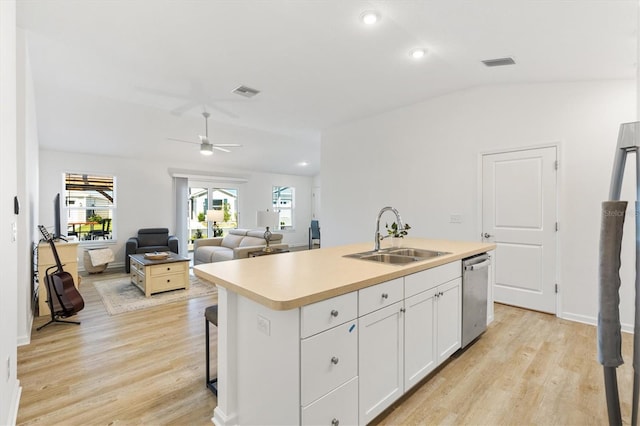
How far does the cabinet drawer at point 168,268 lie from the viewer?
14.4 ft

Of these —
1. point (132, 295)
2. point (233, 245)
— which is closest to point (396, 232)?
point (132, 295)

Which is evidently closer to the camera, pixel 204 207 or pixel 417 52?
pixel 417 52

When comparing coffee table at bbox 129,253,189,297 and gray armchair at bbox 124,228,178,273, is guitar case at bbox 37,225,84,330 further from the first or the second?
gray armchair at bbox 124,228,178,273

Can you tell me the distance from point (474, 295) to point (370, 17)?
247cm

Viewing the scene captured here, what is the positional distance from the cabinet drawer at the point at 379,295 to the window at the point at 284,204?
7920 mm

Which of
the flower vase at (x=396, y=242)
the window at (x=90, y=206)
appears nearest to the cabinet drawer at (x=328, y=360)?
the flower vase at (x=396, y=242)

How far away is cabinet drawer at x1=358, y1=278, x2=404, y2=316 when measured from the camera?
5.27ft

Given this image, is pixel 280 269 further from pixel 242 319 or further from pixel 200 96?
pixel 200 96

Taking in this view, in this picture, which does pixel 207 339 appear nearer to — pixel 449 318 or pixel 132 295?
pixel 449 318

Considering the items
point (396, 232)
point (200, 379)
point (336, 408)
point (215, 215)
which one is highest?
point (215, 215)

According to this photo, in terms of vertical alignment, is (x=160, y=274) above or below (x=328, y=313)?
below

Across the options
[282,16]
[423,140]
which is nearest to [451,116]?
[423,140]

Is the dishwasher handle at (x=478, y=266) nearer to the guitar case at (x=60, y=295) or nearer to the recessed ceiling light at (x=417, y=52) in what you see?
the recessed ceiling light at (x=417, y=52)

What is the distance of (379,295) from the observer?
67.1 inches
